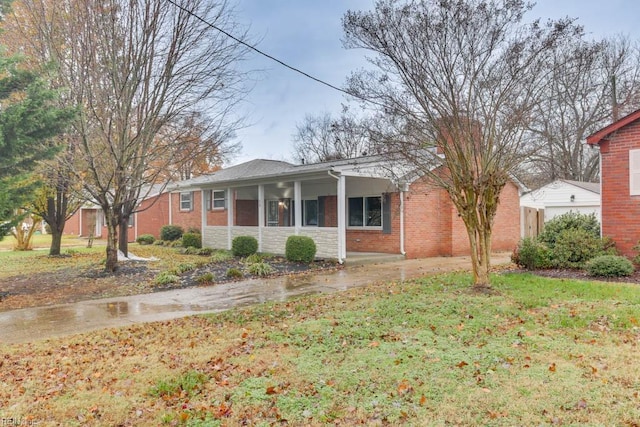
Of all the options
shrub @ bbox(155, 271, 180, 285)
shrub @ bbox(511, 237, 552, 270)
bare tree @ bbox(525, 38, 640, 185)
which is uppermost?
bare tree @ bbox(525, 38, 640, 185)

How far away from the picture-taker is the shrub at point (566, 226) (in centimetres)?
1124

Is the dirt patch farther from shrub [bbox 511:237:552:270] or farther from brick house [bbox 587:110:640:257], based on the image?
brick house [bbox 587:110:640:257]

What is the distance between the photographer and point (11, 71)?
8.16m

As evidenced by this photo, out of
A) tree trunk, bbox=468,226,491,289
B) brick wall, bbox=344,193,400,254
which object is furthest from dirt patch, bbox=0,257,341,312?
tree trunk, bbox=468,226,491,289

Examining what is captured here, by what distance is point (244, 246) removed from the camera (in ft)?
54.3

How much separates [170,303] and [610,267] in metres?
9.41

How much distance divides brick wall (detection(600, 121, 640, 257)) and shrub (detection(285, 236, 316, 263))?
8286 mm

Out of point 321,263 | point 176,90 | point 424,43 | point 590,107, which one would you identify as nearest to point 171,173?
point 176,90

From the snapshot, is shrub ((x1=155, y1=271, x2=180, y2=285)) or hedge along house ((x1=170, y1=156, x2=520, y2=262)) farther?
hedge along house ((x1=170, y1=156, x2=520, y2=262))

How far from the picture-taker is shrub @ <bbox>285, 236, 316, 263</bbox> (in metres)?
14.2

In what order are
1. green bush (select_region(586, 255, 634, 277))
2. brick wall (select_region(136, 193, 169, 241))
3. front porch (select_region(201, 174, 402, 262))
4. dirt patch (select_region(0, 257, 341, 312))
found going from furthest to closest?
brick wall (select_region(136, 193, 169, 241)) → front porch (select_region(201, 174, 402, 262)) → green bush (select_region(586, 255, 634, 277)) → dirt patch (select_region(0, 257, 341, 312))

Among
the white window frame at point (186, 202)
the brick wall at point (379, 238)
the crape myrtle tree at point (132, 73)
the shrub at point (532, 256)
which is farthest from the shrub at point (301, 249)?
the white window frame at point (186, 202)

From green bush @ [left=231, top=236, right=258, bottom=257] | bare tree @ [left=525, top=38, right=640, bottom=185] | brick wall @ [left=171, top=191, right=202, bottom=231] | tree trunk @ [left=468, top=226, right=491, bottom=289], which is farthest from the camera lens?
brick wall @ [left=171, top=191, right=202, bottom=231]

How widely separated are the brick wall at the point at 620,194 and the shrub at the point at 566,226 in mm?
662
